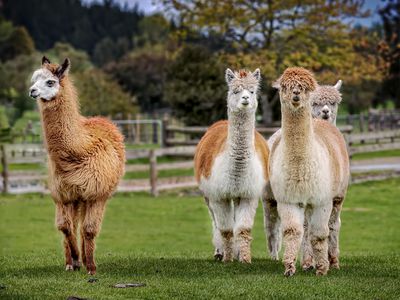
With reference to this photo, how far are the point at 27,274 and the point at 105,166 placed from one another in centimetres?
130

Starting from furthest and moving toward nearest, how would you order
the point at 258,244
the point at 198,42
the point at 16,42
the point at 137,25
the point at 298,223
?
the point at 137,25 → the point at 16,42 → the point at 198,42 → the point at 258,244 → the point at 298,223

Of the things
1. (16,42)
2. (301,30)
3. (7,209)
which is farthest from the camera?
(16,42)

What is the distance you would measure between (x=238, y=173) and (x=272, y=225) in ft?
3.97

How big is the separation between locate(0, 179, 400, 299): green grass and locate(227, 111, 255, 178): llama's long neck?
3.37 feet

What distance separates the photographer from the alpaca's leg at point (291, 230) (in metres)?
8.37

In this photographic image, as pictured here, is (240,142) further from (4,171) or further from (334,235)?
(4,171)

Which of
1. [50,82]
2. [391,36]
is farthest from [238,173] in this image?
[391,36]

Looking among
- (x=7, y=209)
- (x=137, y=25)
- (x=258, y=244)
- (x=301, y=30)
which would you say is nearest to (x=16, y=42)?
(x=137, y=25)

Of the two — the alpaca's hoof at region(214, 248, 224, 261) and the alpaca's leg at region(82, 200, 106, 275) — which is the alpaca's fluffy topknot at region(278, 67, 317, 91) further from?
the alpaca's hoof at region(214, 248, 224, 261)

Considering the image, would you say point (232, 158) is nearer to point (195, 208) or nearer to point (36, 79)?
point (36, 79)

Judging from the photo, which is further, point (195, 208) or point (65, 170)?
point (195, 208)

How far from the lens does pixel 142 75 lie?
64.9 m

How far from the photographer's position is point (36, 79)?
8766mm

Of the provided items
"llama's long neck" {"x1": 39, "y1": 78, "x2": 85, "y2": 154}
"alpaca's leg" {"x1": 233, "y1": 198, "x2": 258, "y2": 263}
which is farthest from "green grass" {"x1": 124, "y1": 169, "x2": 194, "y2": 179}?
"llama's long neck" {"x1": 39, "y1": 78, "x2": 85, "y2": 154}
